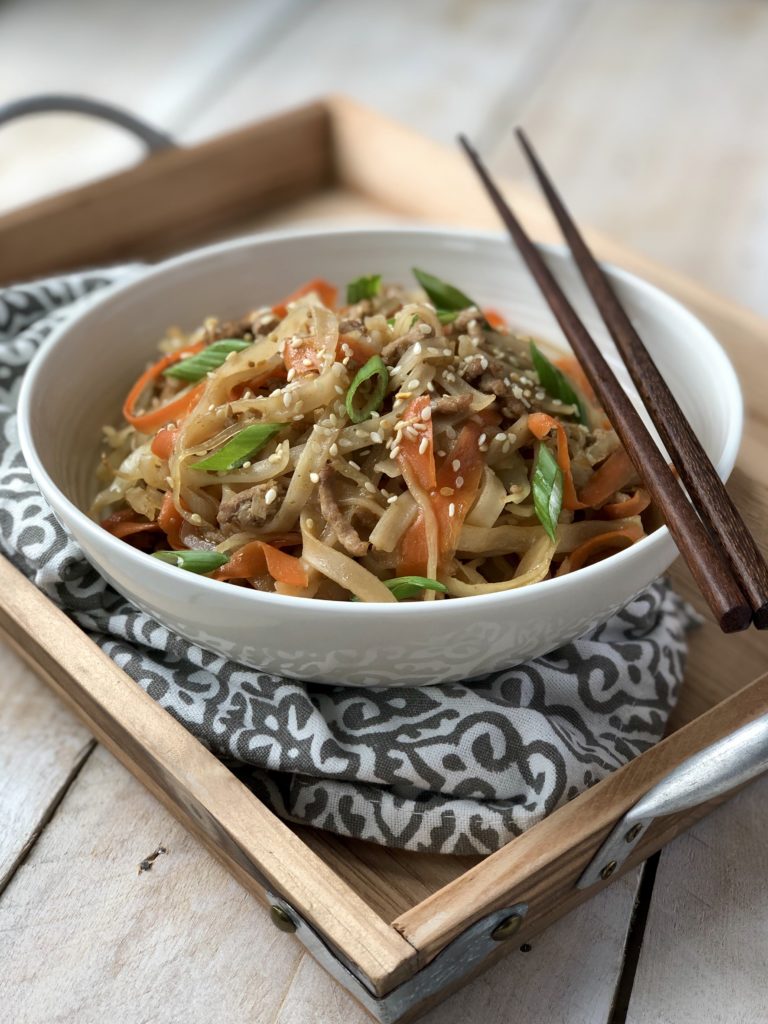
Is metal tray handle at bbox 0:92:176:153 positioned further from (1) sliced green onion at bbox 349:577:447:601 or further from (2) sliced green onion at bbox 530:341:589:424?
(1) sliced green onion at bbox 349:577:447:601

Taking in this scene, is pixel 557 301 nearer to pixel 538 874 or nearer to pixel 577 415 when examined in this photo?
pixel 577 415

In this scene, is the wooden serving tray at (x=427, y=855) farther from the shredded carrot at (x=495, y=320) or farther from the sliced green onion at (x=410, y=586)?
the shredded carrot at (x=495, y=320)

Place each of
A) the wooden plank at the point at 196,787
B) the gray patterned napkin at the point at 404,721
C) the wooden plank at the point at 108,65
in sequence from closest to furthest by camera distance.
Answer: the wooden plank at the point at 196,787 → the gray patterned napkin at the point at 404,721 → the wooden plank at the point at 108,65

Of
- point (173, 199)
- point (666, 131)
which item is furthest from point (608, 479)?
point (666, 131)

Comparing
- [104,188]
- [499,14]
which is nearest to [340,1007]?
[104,188]

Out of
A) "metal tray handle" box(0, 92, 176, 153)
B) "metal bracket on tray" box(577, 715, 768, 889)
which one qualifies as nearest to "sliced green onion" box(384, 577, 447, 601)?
"metal bracket on tray" box(577, 715, 768, 889)

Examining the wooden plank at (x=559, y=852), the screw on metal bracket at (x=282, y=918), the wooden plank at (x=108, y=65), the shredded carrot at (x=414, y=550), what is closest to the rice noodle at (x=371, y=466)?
the shredded carrot at (x=414, y=550)

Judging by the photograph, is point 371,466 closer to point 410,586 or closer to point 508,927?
point 410,586
